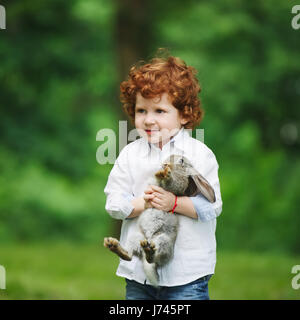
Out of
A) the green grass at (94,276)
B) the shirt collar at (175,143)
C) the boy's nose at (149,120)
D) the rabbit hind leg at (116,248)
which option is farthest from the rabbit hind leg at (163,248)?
the green grass at (94,276)

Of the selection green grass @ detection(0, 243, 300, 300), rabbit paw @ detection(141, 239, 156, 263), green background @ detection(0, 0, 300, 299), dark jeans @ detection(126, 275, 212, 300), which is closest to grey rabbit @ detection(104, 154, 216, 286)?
rabbit paw @ detection(141, 239, 156, 263)

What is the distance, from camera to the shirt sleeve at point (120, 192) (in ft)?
8.89

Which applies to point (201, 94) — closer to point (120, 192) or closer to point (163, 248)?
point (120, 192)

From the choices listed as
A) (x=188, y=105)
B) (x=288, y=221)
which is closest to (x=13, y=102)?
(x=288, y=221)

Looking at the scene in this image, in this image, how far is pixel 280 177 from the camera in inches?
369

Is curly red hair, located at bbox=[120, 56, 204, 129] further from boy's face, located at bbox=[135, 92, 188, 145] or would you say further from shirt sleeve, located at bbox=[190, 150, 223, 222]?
shirt sleeve, located at bbox=[190, 150, 223, 222]

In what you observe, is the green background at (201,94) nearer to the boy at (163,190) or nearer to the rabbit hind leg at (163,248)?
the boy at (163,190)

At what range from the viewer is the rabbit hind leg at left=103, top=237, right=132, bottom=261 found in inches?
103

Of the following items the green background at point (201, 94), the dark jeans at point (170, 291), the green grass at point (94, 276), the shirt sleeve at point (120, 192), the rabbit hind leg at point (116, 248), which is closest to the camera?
the rabbit hind leg at point (116, 248)

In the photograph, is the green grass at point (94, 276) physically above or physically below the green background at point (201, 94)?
below

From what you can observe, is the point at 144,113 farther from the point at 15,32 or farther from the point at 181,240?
the point at 15,32

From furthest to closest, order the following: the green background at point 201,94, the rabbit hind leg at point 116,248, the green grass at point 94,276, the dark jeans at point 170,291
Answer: the green background at point 201,94 < the green grass at point 94,276 < the dark jeans at point 170,291 < the rabbit hind leg at point 116,248

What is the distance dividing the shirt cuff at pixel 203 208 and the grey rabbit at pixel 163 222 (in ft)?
0.09

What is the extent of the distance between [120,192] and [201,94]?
242 inches
